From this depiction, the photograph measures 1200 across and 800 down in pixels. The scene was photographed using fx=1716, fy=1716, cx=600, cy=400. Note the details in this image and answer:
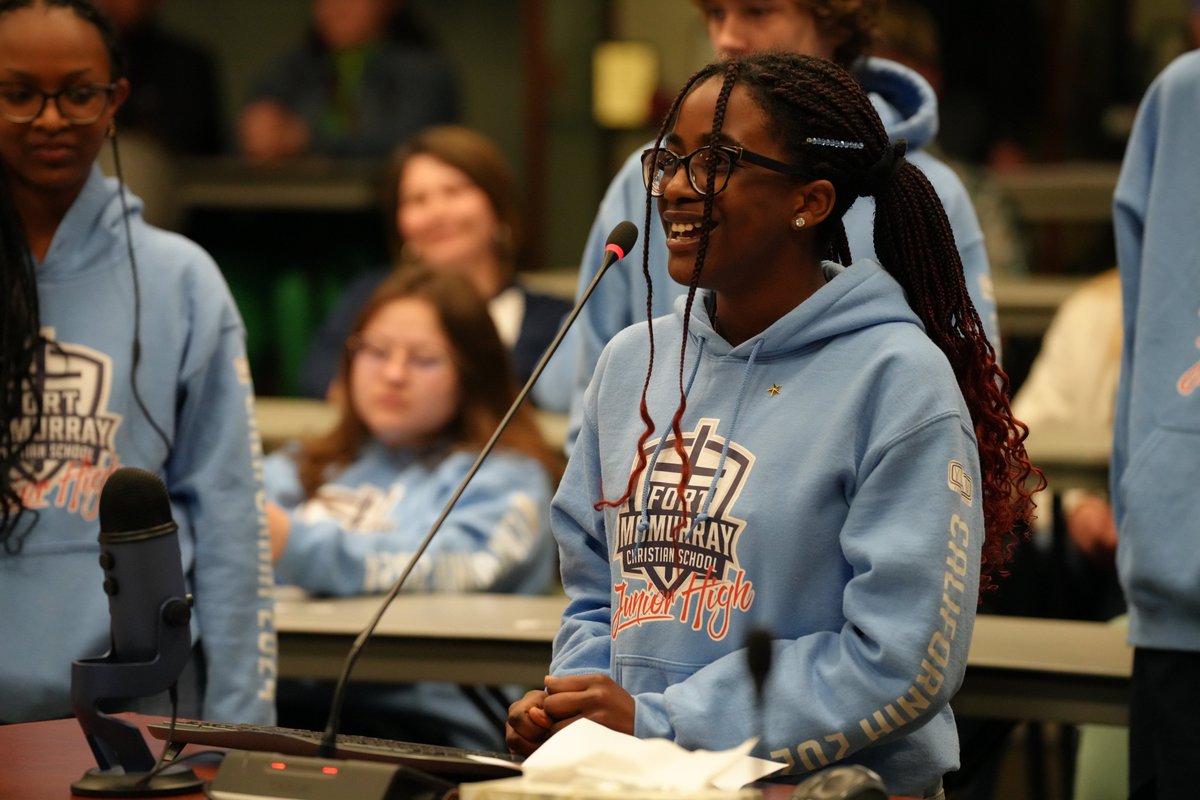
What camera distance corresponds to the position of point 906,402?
170cm

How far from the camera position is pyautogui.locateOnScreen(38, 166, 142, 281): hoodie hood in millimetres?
2418

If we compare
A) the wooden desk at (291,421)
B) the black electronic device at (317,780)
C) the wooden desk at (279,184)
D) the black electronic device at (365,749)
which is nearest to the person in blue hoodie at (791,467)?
the black electronic device at (365,749)

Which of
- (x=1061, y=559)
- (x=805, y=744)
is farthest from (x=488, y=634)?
(x=1061, y=559)

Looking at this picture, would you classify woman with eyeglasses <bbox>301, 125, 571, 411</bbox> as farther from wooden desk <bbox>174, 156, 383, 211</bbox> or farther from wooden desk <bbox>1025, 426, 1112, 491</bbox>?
wooden desk <bbox>174, 156, 383, 211</bbox>

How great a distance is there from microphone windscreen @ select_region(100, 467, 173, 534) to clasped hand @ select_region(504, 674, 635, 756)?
0.41m

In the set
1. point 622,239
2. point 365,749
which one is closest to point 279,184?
point 622,239

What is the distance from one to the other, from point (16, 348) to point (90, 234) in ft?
0.71

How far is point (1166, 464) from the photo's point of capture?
7.53ft

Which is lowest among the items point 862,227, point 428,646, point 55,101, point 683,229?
point 428,646

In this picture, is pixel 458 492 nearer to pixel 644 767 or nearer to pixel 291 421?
pixel 644 767

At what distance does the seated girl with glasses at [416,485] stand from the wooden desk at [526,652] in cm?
13

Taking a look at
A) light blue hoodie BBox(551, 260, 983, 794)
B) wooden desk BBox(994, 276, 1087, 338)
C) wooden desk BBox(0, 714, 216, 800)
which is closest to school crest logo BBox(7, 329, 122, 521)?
wooden desk BBox(0, 714, 216, 800)

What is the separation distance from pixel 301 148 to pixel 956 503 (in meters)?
5.77

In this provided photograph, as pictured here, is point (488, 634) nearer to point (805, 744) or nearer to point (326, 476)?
point (326, 476)
